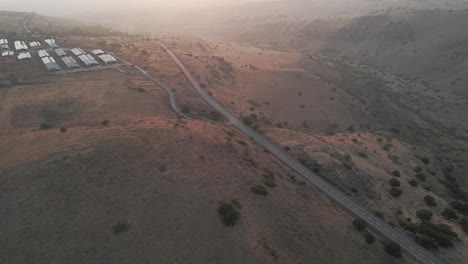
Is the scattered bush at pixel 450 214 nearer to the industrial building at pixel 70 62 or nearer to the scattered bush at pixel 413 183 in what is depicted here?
the scattered bush at pixel 413 183

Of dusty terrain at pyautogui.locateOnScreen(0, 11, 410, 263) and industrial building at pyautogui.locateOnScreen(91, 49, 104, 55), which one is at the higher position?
industrial building at pyautogui.locateOnScreen(91, 49, 104, 55)

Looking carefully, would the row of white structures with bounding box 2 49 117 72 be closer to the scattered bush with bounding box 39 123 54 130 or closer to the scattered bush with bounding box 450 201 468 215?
the scattered bush with bounding box 39 123 54 130

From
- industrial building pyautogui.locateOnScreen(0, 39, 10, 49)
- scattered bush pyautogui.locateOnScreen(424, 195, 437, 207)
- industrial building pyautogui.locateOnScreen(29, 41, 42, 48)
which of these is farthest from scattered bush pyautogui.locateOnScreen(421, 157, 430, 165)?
industrial building pyautogui.locateOnScreen(0, 39, 10, 49)

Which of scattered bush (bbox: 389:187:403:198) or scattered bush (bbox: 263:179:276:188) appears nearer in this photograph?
scattered bush (bbox: 263:179:276:188)

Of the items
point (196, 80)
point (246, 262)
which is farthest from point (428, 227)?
point (196, 80)

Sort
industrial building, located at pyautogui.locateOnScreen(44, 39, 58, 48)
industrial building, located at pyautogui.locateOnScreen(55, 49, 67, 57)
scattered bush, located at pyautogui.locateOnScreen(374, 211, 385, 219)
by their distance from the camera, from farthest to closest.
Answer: industrial building, located at pyautogui.locateOnScreen(44, 39, 58, 48), industrial building, located at pyautogui.locateOnScreen(55, 49, 67, 57), scattered bush, located at pyautogui.locateOnScreen(374, 211, 385, 219)

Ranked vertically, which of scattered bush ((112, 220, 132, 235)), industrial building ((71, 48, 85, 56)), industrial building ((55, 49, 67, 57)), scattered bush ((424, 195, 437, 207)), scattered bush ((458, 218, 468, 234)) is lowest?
scattered bush ((458, 218, 468, 234))

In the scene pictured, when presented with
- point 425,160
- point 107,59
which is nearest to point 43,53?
point 107,59

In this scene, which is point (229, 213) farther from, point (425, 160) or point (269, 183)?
point (425, 160)

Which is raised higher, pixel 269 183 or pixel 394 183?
pixel 269 183
